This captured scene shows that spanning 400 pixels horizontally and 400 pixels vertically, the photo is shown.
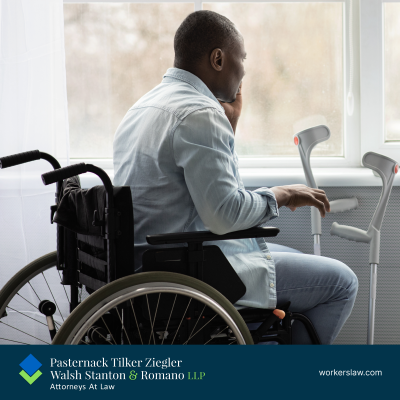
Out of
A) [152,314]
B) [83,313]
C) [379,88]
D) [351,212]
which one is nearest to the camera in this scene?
[83,313]

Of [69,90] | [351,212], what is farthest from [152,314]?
[69,90]

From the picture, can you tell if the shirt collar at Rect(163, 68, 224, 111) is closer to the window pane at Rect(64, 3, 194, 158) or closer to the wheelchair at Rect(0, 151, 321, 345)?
the wheelchair at Rect(0, 151, 321, 345)

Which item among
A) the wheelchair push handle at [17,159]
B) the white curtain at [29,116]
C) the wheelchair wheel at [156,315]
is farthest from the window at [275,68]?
the wheelchair wheel at [156,315]

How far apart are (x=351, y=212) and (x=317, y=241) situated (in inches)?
9.6

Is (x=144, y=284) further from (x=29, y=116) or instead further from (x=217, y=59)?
(x=29, y=116)

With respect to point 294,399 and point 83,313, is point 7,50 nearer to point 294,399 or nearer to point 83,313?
point 83,313

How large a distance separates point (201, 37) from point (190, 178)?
1.42ft

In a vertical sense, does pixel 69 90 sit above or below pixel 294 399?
above

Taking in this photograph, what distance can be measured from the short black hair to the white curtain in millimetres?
577

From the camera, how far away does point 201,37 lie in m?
1.26

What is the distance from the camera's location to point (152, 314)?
1.06 m

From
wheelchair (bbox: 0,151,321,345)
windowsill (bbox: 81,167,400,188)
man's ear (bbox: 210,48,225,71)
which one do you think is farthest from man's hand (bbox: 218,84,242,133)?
wheelchair (bbox: 0,151,321,345)

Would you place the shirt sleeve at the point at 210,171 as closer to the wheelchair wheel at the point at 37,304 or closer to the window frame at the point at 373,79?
the wheelchair wheel at the point at 37,304

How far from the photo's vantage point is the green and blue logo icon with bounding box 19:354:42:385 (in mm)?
953
